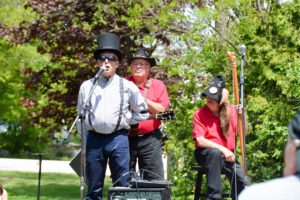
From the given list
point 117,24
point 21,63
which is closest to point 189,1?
point 117,24

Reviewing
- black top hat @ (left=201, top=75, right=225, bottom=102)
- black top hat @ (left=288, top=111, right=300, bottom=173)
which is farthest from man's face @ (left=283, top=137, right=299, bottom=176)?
black top hat @ (left=201, top=75, right=225, bottom=102)

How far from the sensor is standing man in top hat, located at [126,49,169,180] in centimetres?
827

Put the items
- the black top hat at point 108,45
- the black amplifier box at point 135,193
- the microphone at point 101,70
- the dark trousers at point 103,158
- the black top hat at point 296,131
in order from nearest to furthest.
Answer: the black top hat at point 296,131 < the black amplifier box at point 135,193 < the microphone at point 101,70 < the dark trousers at point 103,158 < the black top hat at point 108,45

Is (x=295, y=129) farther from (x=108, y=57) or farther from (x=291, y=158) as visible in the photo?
(x=108, y=57)

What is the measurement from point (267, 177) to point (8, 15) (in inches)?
499

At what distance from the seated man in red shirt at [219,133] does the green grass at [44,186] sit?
6.22 metres

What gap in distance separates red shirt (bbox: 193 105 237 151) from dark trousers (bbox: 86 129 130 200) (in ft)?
2.68

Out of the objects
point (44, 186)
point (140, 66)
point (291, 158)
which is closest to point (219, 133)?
point (140, 66)

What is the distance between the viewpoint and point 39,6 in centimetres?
1516

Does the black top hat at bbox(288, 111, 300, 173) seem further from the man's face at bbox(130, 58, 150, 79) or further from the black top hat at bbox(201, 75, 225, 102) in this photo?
the man's face at bbox(130, 58, 150, 79)

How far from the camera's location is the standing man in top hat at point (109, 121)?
7672mm

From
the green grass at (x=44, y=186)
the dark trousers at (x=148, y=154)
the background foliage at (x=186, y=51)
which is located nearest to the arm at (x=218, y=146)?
the dark trousers at (x=148, y=154)

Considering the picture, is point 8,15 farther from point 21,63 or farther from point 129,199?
point 129,199

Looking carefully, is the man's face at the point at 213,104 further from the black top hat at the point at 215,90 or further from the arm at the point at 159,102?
the arm at the point at 159,102
